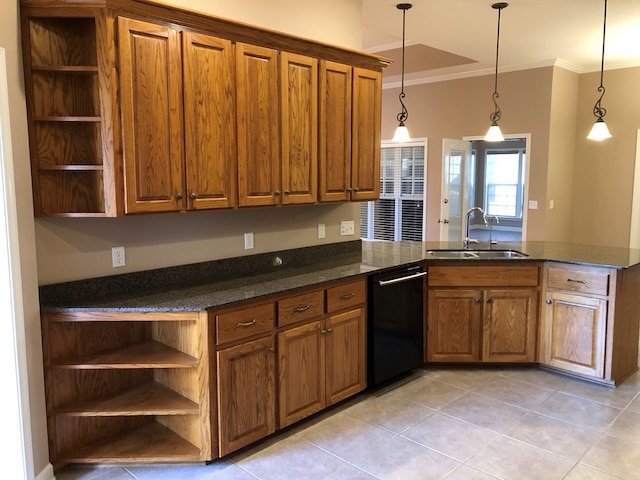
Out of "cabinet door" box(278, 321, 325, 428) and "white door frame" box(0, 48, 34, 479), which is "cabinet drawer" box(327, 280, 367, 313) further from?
"white door frame" box(0, 48, 34, 479)

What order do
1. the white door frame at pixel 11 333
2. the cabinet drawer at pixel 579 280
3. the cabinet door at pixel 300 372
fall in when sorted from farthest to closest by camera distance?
1. the cabinet drawer at pixel 579 280
2. the cabinet door at pixel 300 372
3. the white door frame at pixel 11 333

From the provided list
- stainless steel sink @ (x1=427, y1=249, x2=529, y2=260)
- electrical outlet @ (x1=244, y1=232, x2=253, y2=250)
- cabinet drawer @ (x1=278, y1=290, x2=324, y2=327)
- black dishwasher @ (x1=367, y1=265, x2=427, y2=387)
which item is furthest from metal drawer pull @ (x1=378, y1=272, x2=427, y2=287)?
electrical outlet @ (x1=244, y1=232, x2=253, y2=250)

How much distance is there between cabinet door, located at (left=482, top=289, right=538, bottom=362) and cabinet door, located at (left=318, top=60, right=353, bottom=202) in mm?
1414

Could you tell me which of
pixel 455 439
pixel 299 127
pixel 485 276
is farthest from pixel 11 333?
pixel 485 276

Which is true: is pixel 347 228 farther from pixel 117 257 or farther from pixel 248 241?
pixel 117 257

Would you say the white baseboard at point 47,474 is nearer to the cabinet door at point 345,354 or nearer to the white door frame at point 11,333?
the white door frame at point 11,333

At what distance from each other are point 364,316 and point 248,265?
84cm

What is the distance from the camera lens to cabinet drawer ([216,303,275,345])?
2490 mm

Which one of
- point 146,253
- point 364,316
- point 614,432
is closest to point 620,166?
point 614,432

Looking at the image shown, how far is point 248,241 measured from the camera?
331 cm

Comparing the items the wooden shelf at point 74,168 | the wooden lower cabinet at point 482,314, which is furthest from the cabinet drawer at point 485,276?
the wooden shelf at point 74,168

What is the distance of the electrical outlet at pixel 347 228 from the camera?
398 centimetres

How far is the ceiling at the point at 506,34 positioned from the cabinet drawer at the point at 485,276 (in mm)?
2075

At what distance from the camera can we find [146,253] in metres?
2.83
